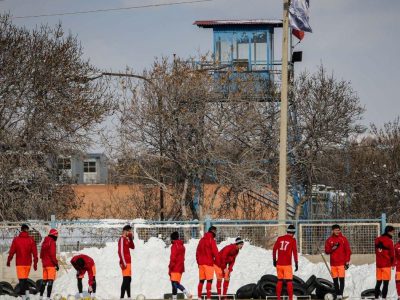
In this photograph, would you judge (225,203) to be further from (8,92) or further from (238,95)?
(8,92)

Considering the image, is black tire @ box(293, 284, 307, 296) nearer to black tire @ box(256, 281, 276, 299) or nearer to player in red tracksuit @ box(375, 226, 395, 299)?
black tire @ box(256, 281, 276, 299)

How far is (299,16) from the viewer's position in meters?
30.9

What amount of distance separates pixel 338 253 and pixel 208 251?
9.93 ft

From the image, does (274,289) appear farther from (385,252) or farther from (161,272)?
(161,272)

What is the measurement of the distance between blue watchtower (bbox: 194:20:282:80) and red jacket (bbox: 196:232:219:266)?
22.1 meters

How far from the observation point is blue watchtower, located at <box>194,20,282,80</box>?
4584cm

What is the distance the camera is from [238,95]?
142ft

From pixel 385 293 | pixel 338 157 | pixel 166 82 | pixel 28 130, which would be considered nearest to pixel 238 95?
pixel 166 82

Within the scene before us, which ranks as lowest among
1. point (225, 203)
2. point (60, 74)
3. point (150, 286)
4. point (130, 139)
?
point (150, 286)

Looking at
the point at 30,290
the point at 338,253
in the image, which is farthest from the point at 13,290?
the point at 338,253

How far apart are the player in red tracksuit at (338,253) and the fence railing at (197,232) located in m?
8.82

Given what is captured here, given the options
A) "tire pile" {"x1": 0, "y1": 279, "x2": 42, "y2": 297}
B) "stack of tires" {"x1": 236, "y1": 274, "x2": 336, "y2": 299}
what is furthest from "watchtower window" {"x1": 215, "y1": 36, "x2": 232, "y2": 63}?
"stack of tires" {"x1": 236, "y1": 274, "x2": 336, "y2": 299}

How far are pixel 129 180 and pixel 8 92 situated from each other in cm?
635

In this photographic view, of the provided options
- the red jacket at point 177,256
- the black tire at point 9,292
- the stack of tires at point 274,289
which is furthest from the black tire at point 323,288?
the black tire at point 9,292
